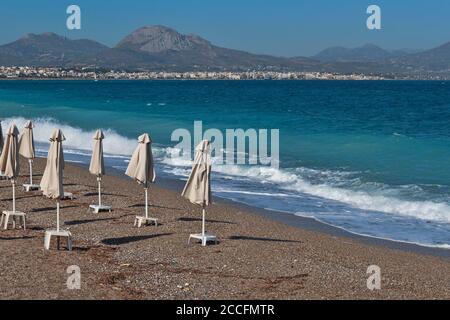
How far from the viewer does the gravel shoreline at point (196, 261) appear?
11133 mm

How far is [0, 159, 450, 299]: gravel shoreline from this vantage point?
36.5 ft

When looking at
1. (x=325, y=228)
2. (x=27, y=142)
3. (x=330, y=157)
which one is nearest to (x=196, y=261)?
(x=325, y=228)

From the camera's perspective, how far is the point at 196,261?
13.3 m

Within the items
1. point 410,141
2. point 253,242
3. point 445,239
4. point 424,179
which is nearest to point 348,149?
point 410,141

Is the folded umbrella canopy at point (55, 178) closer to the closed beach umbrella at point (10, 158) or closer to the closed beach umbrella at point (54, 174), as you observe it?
the closed beach umbrella at point (54, 174)

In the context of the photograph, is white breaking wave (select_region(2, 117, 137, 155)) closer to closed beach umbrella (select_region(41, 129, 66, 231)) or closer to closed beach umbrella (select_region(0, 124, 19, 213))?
closed beach umbrella (select_region(0, 124, 19, 213))

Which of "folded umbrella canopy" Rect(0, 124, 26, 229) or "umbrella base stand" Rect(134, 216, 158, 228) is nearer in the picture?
"folded umbrella canopy" Rect(0, 124, 26, 229)

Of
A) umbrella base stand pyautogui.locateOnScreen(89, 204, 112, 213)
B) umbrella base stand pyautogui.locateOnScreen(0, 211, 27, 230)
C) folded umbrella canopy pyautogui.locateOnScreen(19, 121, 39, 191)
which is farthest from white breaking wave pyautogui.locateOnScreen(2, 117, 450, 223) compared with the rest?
umbrella base stand pyautogui.locateOnScreen(0, 211, 27, 230)

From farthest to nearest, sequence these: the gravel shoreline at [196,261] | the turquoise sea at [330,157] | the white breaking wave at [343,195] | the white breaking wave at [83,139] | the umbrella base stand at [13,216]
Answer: the white breaking wave at [83,139]
the white breaking wave at [343,195]
the turquoise sea at [330,157]
the umbrella base stand at [13,216]
the gravel shoreline at [196,261]

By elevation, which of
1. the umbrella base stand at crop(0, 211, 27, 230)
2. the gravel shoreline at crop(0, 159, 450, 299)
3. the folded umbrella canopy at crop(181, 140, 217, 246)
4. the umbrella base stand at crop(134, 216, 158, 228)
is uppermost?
the folded umbrella canopy at crop(181, 140, 217, 246)

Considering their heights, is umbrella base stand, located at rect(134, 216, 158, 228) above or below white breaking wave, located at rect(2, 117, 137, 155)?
below

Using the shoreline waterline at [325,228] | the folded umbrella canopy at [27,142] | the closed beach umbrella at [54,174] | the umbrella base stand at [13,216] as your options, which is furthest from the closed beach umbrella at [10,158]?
the shoreline waterline at [325,228]

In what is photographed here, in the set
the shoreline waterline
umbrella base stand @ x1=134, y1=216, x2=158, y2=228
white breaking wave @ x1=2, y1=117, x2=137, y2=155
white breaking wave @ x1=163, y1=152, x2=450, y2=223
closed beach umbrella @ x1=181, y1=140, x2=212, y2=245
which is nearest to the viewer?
closed beach umbrella @ x1=181, y1=140, x2=212, y2=245
